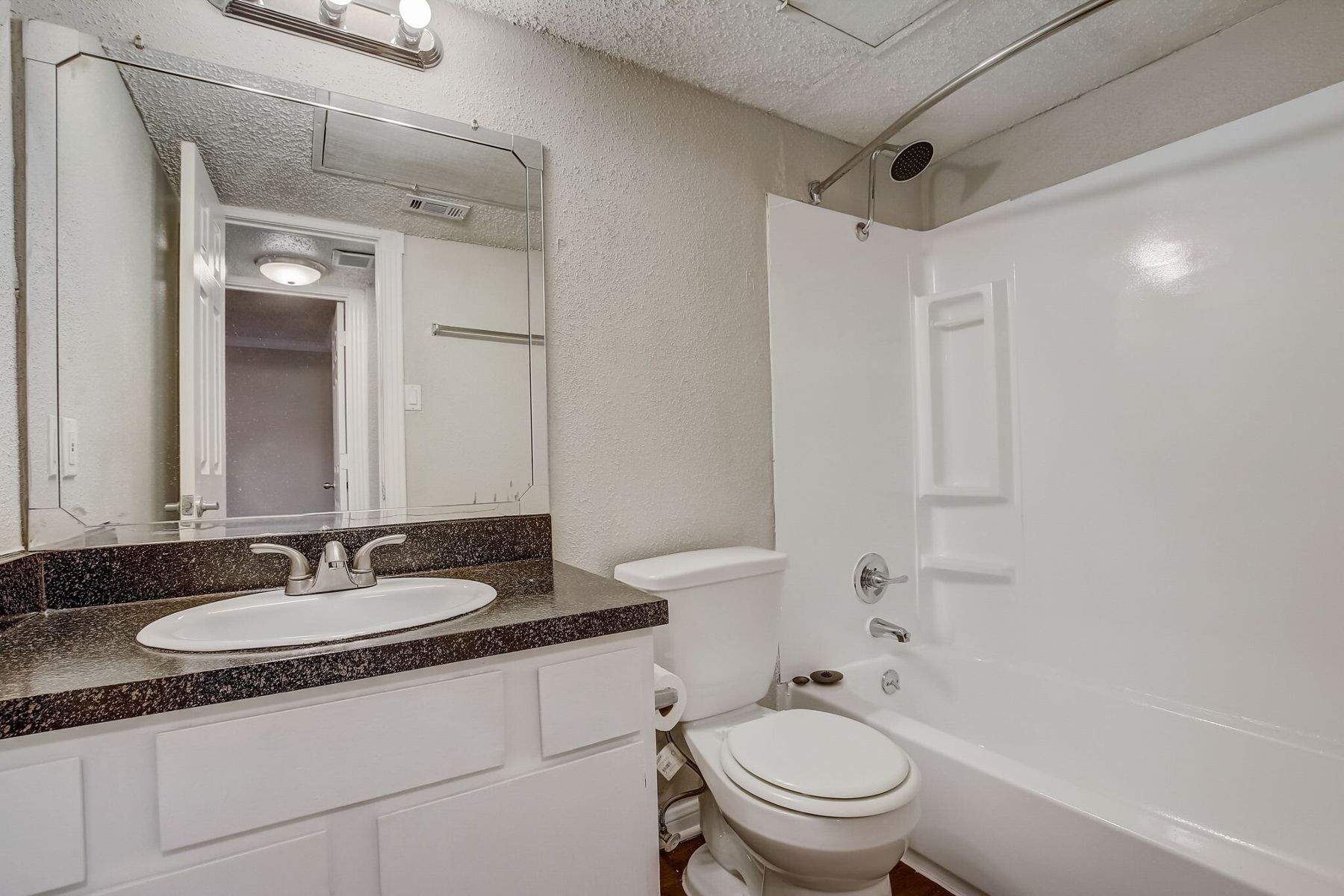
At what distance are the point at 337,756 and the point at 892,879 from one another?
1441 mm

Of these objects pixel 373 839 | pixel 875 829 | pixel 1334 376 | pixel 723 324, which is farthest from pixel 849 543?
pixel 373 839

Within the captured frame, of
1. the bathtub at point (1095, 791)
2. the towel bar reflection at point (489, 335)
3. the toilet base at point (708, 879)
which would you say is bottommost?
the toilet base at point (708, 879)

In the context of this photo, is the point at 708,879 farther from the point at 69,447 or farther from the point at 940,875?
the point at 69,447

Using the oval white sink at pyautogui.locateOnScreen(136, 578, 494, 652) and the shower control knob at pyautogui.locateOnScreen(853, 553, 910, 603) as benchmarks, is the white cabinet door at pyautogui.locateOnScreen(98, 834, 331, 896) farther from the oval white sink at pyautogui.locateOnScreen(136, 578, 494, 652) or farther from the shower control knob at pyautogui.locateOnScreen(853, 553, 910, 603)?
the shower control knob at pyautogui.locateOnScreen(853, 553, 910, 603)

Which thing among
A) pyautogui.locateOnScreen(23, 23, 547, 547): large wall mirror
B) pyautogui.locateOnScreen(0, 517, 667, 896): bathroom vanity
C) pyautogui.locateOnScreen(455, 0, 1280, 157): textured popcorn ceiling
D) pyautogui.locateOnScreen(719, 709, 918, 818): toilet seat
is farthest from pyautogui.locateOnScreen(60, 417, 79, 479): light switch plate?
pyautogui.locateOnScreen(719, 709, 918, 818): toilet seat

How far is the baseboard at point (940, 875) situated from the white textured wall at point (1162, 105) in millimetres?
2096

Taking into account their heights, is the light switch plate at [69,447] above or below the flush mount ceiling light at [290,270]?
below

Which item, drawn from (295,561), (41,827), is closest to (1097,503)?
(295,561)

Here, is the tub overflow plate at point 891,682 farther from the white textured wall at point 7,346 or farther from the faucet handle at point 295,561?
the white textured wall at point 7,346

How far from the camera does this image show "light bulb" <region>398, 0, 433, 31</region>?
54.0 inches

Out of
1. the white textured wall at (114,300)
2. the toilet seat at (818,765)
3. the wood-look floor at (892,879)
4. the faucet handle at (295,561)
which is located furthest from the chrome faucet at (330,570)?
the wood-look floor at (892,879)

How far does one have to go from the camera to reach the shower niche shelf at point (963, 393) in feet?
7.22

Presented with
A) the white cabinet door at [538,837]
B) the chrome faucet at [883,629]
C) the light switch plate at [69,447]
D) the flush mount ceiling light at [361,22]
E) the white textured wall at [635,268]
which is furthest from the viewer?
the chrome faucet at [883,629]

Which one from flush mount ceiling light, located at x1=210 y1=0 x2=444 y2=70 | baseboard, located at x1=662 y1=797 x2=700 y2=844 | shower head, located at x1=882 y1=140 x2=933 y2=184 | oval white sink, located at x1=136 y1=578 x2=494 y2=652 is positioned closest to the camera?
oval white sink, located at x1=136 y1=578 x2=494 y2=652
